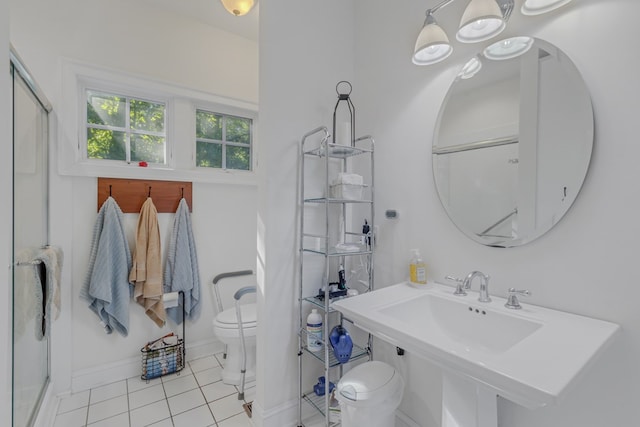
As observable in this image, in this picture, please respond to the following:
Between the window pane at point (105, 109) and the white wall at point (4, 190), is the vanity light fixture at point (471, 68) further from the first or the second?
the window pane at point (105, 109)

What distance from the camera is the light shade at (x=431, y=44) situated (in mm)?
1299

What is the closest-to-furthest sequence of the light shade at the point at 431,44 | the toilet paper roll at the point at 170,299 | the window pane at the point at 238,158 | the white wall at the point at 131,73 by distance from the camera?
the light shade at the point at 431,44 → the white wall at the point at 131,73 → the toilet paper roll at the point at 170,299 → the window pane at the point at 238,158

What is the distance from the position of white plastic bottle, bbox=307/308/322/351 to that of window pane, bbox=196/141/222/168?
1.69 metres

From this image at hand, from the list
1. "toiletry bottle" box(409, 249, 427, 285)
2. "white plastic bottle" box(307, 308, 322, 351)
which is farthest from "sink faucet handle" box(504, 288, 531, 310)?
"white plastic bottle" box(307, 308, 322, 351)

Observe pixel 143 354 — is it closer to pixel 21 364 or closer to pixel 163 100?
pixel 21 364

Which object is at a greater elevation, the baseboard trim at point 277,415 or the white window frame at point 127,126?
the white window frame at point 127,126

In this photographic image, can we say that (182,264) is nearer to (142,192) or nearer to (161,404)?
(142,192)

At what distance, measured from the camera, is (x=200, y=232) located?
2420mm

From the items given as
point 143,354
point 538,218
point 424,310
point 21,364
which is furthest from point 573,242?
point 143,354

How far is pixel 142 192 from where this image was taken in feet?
7.11

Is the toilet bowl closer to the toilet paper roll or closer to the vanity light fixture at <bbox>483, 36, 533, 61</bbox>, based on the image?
the toilet paper roll

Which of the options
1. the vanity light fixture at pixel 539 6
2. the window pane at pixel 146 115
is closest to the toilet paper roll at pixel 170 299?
the window pane at pixel 146 115

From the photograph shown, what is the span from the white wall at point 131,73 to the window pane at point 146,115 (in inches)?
8.6

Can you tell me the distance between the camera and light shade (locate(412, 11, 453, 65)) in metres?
1.30
